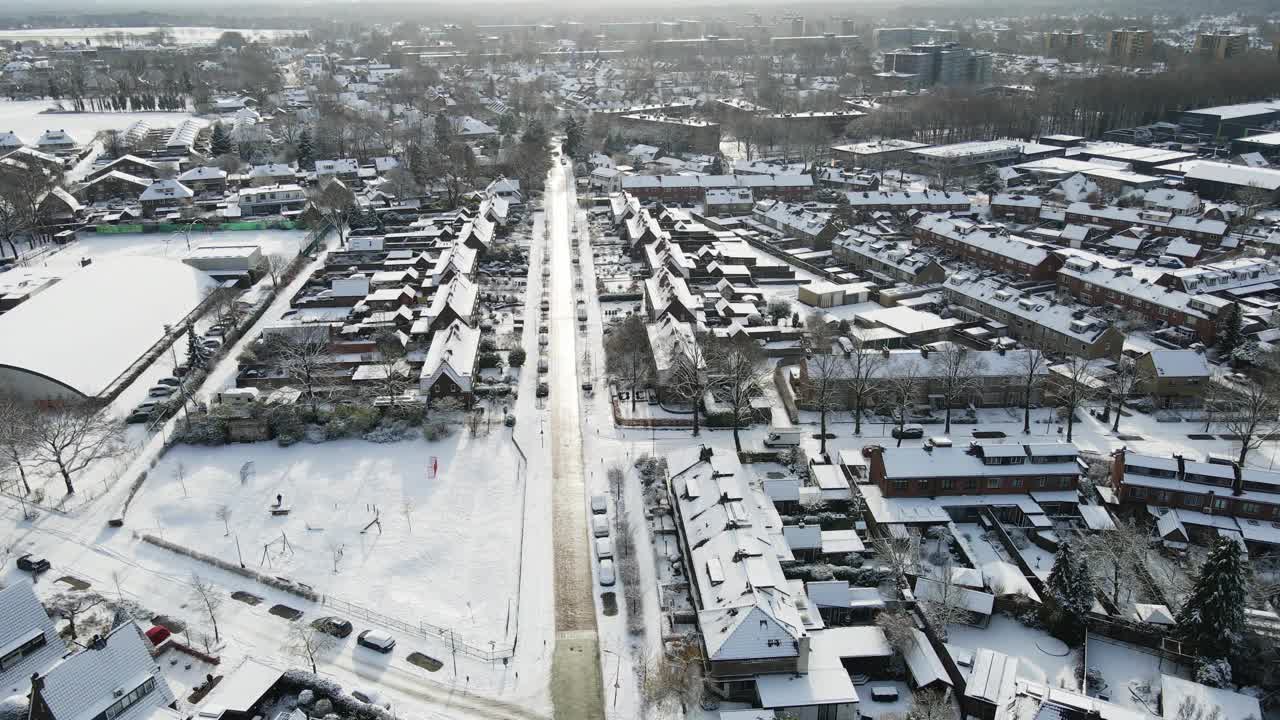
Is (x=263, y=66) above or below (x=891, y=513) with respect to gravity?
above

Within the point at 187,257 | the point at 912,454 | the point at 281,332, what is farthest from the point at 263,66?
the point at 912,454

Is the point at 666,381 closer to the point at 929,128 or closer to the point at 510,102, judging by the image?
the point at 929,128

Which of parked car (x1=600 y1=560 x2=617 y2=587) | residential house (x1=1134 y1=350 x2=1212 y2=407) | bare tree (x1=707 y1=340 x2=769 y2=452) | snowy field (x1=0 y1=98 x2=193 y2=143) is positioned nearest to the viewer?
parked car (x1=600 y1=560 x2=617 y2=587)

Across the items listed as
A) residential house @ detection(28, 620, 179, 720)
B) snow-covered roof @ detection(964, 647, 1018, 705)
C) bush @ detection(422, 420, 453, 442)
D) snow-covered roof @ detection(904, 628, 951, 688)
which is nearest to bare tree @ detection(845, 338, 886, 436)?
snow-covered roof @ detection(904, 628, 951, 688)

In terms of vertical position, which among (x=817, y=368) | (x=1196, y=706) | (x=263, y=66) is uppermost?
(x=263, y=66)

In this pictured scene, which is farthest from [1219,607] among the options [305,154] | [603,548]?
[305,154]

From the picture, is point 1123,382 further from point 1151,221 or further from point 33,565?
point 33,565

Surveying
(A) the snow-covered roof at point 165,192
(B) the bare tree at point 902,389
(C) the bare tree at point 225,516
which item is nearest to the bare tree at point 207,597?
(C) the bare tree at point 225,516

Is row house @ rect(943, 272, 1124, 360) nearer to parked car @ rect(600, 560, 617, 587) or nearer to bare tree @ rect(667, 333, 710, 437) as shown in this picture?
bare tree @ rect(667, 333, 710, 437)
